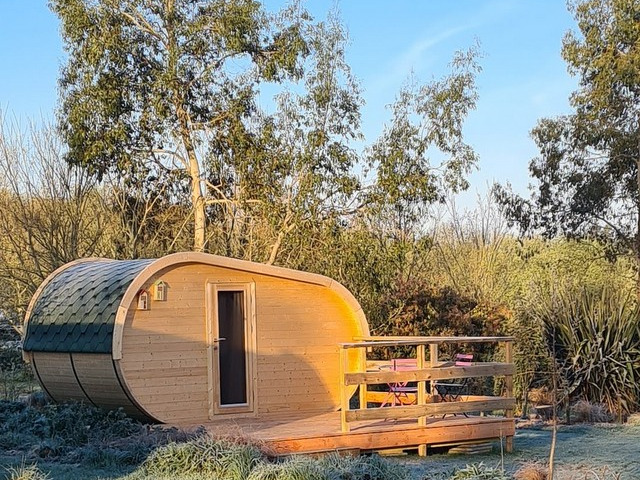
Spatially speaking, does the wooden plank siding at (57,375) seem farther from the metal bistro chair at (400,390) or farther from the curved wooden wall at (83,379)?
the metal bistro chair at (400,390)

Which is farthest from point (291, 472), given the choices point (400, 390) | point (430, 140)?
point (430, 140)

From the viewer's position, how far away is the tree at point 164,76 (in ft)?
56.5

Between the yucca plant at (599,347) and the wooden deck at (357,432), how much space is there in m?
3.11

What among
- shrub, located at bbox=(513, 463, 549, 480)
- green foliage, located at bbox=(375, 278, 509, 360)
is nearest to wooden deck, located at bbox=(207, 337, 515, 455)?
shrub, located at bbox=(513, 463, 549, 480)

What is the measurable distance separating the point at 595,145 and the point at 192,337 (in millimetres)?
→ 11506

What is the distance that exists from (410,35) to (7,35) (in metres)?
7.59

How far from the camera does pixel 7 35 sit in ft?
59.3

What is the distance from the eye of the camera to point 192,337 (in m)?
11.7

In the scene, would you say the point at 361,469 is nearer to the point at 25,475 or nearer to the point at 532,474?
the point at 532,474

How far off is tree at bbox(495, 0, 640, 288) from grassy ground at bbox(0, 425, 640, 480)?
8129mm

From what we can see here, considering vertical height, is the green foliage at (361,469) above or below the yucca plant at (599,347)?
below

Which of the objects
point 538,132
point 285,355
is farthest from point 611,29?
point 285,355

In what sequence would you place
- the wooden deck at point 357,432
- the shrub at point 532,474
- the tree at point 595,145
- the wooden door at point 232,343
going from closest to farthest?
the shrub at point 532,474 → the wooden deck at point 357,432 → the wooden door at point 232,343 → the tree at point 595,145

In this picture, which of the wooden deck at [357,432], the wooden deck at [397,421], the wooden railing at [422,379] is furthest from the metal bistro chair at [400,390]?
the wooden deck at [357,432]
